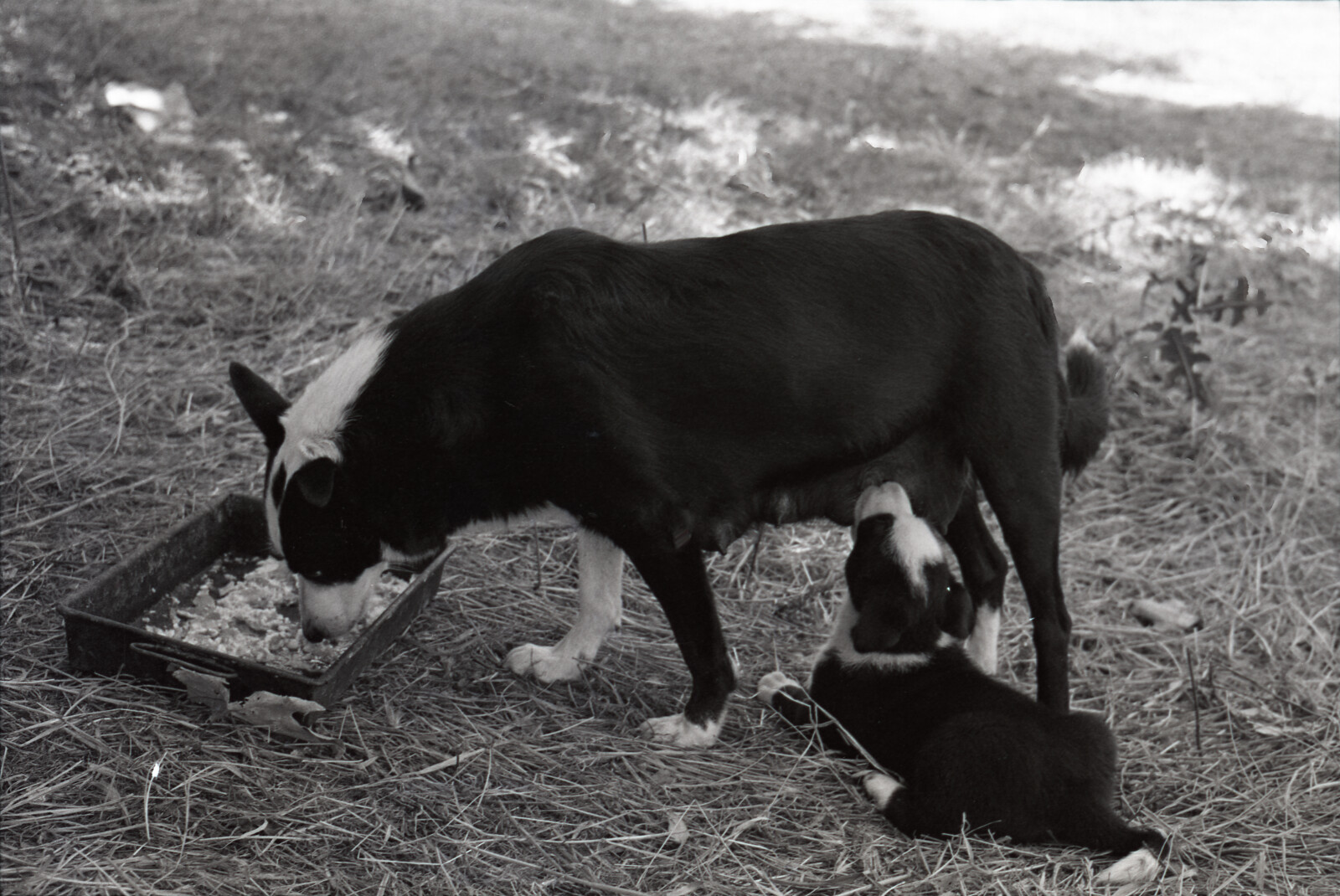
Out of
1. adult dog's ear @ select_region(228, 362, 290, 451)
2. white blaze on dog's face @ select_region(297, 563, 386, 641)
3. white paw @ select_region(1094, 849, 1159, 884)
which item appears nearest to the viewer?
white paw @ select_region(1094, 849, 1159, 884)

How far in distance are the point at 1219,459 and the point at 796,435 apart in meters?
2.58

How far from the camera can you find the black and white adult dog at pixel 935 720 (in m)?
2.88

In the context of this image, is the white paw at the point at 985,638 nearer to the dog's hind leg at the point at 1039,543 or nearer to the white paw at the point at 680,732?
the dog's hind leg at the point at 1039,543

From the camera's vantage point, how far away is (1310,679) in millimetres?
3807

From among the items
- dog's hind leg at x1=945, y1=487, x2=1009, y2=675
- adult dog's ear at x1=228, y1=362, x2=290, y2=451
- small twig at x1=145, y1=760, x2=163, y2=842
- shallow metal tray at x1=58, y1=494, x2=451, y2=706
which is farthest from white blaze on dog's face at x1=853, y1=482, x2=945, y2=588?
small twig at x1=145, y1=760, x2=163, y2=842

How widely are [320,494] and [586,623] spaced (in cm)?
96

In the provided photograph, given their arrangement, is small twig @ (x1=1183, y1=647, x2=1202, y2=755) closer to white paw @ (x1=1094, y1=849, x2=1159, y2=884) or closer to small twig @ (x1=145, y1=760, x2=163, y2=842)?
white paw @ (x1=1094, y1=849, x2=1159, y2=884)

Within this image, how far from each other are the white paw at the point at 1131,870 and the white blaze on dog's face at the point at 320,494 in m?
1.92

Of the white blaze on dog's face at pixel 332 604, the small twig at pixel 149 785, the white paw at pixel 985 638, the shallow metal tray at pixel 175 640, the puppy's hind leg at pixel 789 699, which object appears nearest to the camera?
the small twig at pixel 149 785

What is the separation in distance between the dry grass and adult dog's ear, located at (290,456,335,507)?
623 mm

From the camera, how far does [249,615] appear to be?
11.6ft

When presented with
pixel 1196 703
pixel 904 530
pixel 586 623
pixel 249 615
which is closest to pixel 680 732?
pixel 586 623

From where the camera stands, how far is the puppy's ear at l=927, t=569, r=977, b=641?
334 centimetres

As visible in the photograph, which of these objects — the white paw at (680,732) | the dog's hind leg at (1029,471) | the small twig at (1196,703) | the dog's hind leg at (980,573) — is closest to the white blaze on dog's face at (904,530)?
the dog's hind leg at (1029,471)
